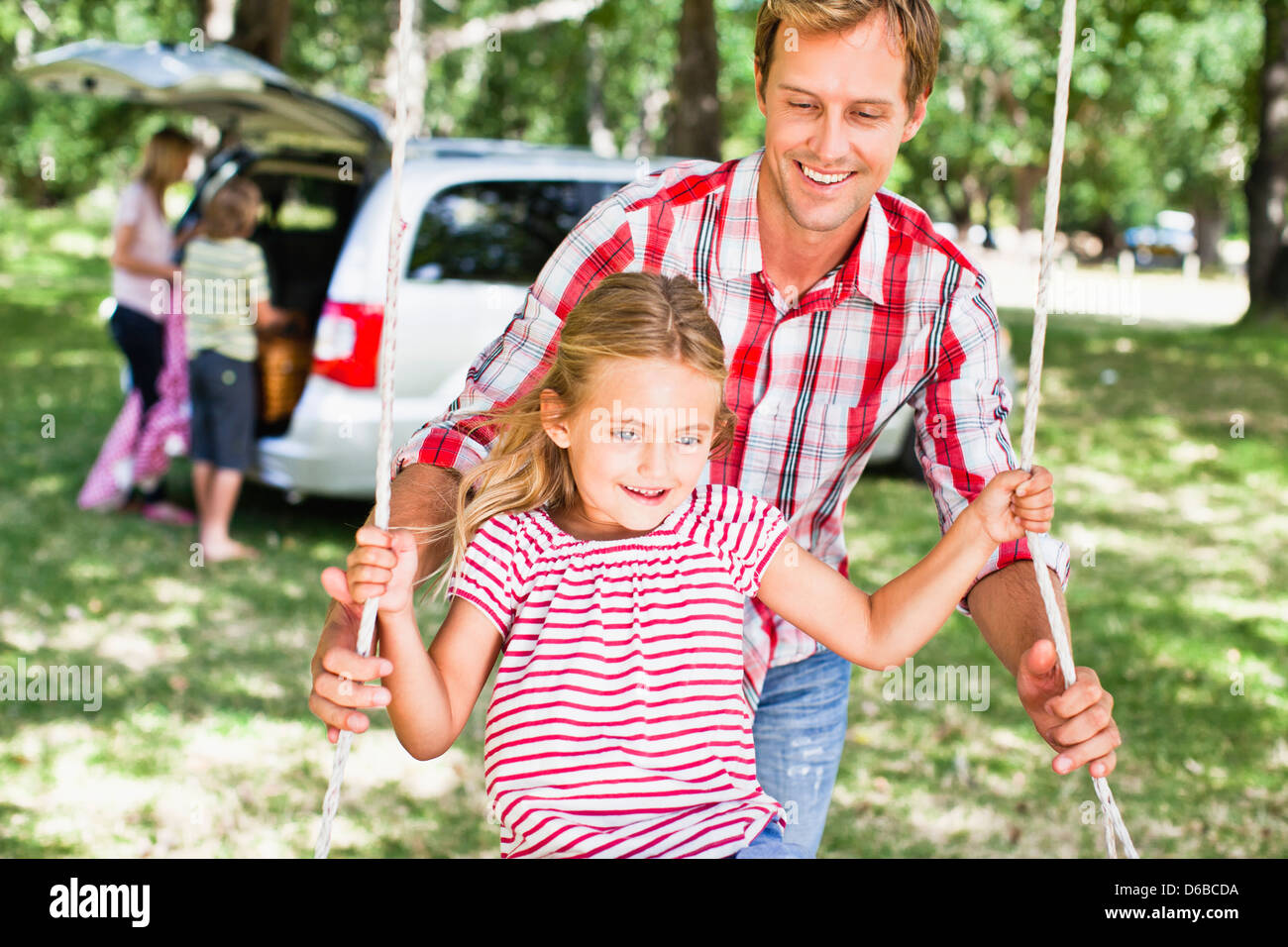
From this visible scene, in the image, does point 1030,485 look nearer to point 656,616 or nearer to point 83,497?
point 656,616

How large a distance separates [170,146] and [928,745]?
5253 mm

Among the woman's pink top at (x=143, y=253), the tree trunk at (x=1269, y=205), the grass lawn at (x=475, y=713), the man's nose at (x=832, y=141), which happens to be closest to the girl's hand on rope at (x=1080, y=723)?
the man's nose at (x=832, y=141)

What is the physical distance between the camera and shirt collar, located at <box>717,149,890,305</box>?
2271 millimetres

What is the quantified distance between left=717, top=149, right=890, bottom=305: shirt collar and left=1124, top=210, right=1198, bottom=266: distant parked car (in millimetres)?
50843

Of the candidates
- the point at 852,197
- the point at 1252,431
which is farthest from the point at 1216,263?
the point at 852,197

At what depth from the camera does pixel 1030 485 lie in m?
1.87

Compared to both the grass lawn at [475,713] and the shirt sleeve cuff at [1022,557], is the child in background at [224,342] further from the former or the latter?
the shirt sleeve cuff at [1022,557]

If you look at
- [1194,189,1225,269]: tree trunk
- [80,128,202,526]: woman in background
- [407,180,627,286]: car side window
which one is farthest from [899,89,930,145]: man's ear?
[1194,189,1225,269]: tree trunk

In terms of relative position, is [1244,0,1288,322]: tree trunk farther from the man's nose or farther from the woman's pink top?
the man's nose

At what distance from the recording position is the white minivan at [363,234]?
605 centimetres

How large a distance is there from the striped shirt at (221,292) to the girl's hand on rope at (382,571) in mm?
4844

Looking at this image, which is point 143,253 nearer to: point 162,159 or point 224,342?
point 162,159
